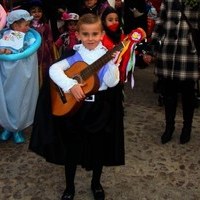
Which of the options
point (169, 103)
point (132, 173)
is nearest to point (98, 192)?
point (132, 173)

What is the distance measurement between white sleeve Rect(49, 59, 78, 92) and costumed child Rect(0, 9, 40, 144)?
37.6 inches

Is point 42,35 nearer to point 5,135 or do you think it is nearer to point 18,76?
point 18,76

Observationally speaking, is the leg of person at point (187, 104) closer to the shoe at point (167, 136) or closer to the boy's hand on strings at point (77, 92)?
the shoe at point (167, 136)

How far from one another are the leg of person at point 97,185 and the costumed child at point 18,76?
41.0 inches

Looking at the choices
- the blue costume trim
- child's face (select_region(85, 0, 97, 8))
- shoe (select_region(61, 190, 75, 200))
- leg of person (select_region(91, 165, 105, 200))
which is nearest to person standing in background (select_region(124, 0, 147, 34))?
child's face (select_region(85, 0, 97, 8))

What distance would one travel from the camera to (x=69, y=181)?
9.29 ft

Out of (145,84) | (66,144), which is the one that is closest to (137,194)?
(66,144)

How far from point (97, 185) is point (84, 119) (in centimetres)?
60

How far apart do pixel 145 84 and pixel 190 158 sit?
90.6 inches

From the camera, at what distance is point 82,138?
2.69 meters

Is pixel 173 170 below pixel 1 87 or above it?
below

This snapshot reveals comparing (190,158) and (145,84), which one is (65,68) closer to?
(190,158)

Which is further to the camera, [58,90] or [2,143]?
[2,143]

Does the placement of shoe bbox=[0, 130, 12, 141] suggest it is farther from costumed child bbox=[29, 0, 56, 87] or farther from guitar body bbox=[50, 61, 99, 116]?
guitar body bbox=[50, 61, 99, 116]
